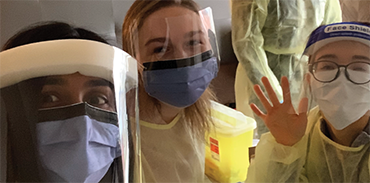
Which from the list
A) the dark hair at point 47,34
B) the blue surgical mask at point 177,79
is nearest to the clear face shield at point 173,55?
the blue surgical mask at point 177,79

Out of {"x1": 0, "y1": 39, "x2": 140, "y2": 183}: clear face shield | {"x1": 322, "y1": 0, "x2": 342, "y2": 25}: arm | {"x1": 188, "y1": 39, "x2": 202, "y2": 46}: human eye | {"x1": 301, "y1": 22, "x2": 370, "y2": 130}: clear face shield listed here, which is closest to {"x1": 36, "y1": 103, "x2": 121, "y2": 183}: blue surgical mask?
{"x1": 0, "y1": 39, "x2": 140, "y2": 183}: clear face shield

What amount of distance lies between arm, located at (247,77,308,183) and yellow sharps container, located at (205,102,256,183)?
0.76 ft

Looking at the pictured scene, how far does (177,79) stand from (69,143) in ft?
0.89

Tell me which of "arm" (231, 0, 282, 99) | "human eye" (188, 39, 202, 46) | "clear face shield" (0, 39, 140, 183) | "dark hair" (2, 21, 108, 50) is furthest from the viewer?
"arm" (231, 0, 282, 99)

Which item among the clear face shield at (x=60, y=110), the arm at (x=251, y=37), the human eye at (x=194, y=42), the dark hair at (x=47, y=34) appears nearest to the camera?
the clear face shield at (x=60, y=110)

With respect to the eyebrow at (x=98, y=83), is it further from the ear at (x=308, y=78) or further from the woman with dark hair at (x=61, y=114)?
the ear at (x=308, y=78)

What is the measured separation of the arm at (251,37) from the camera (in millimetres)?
856

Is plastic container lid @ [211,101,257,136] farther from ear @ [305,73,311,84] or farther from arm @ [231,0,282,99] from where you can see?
ear @ [305,73,311,84]

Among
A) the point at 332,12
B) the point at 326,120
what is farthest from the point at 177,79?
the point at 332,12

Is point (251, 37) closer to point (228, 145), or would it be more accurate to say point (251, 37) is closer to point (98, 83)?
point (228, 145)

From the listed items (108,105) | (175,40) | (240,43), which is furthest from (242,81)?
(108,105)

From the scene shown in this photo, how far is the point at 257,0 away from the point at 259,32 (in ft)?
0.30

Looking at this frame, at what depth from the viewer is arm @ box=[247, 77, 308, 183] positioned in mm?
647

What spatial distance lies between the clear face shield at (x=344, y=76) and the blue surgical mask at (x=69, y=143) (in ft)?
1.45
